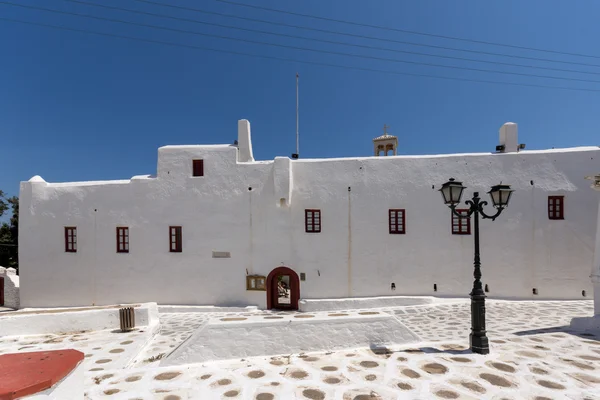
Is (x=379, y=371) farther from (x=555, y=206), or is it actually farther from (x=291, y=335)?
(x=555, y=206)

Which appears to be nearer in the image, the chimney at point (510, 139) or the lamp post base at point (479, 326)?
the lamp post base at point (479, 326)

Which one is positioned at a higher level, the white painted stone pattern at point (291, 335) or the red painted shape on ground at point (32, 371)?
the red painted shape on ground at point (32, 371)

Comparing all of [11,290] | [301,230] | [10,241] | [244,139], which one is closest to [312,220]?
[301,230]

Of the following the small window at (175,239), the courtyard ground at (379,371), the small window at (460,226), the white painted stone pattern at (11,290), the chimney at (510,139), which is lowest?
the white painted stone pattern at (11,290)

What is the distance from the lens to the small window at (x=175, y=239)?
40.4 ft

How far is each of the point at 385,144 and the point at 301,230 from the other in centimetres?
847

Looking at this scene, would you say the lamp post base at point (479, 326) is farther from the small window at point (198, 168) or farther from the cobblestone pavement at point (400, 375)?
the small window at point (198, 168)

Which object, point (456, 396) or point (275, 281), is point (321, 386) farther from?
point (275, 281)

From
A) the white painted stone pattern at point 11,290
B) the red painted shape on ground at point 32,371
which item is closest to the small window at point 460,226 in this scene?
the red painted shape on ground at point 32,371

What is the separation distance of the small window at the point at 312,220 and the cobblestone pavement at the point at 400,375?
20.2ft

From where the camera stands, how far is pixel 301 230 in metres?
11.9

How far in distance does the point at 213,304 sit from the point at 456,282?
9.73 meters

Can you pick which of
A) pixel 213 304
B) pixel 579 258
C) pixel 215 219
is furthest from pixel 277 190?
pixel 579 258

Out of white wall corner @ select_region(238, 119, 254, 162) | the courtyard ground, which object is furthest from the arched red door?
the courtyard ground
